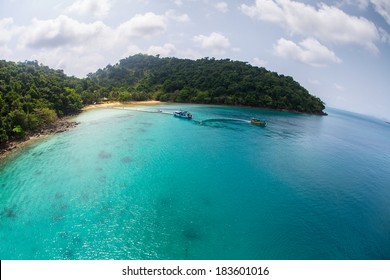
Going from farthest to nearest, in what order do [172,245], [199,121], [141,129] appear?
[199,121] < [141,129] < [172,245]

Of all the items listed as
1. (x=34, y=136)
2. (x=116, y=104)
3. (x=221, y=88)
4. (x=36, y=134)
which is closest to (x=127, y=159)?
(x=34, y=136)

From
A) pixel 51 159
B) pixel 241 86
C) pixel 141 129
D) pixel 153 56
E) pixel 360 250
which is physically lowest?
pixel 360 250

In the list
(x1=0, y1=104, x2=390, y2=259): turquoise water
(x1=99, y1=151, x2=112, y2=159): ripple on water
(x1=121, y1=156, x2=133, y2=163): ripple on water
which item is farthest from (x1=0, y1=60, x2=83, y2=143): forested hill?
(x1=121, y1=156, x2=133, y2=163): ripple on water

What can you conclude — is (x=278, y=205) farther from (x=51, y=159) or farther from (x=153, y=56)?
(x=153, y=56)

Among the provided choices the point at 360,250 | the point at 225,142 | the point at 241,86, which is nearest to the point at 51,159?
the point at 225,142

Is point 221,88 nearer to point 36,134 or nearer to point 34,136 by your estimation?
point 36,134

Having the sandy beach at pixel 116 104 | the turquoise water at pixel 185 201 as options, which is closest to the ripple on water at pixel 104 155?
the turquoise water at pixel 185 201

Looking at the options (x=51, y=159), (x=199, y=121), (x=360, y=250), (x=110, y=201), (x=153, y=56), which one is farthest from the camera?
(x=153, y=56)
